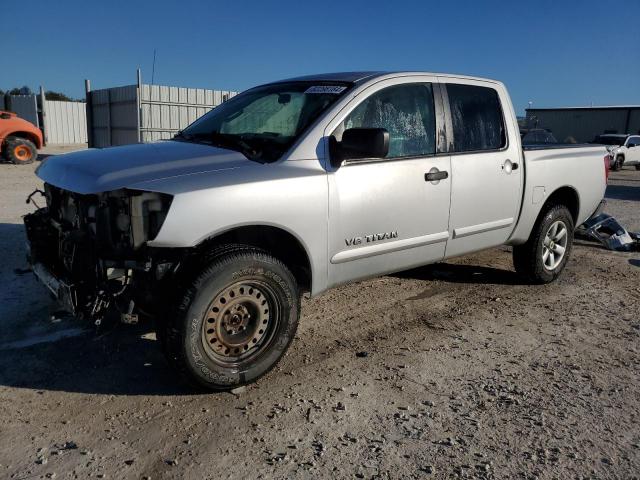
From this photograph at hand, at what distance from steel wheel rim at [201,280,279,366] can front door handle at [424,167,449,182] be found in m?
1.54

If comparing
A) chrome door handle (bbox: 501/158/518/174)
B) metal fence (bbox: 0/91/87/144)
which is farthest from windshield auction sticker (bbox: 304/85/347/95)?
metal fence (bbox: 0/91/87/144)

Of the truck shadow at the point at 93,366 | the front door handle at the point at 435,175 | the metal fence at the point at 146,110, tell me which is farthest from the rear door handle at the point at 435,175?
the metal fence at the point at 146,110

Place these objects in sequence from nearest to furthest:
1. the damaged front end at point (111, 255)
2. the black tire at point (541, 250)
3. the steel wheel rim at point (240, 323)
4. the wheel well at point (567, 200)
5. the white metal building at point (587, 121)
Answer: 1. the damaged front end at point (111, 255)
2. the steel wheel rim at point (240, 323)
3. the black tire at point (541, 250)
4. the wheel well at point (567, 200)
5. the white metal building at point (587, 121)

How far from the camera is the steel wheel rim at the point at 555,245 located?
556 cm

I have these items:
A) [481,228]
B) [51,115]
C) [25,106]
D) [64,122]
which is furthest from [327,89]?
[64,122]

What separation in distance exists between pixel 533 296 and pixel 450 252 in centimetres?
129

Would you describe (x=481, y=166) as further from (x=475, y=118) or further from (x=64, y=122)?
(x=64, y=122)

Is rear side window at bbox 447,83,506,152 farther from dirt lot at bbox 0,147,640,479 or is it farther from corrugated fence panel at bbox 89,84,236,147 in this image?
corrugated fence panel at bbox 89,84,236,147

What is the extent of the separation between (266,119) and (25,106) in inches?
1083

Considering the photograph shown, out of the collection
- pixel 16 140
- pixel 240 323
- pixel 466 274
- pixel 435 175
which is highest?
pixel 16 140

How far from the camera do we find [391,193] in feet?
12.8

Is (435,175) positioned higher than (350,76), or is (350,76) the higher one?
(350,76)

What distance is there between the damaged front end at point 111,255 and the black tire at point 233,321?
0.88 feet

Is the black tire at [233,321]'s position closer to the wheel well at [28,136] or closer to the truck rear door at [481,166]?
the truck rear door at [481,166]
